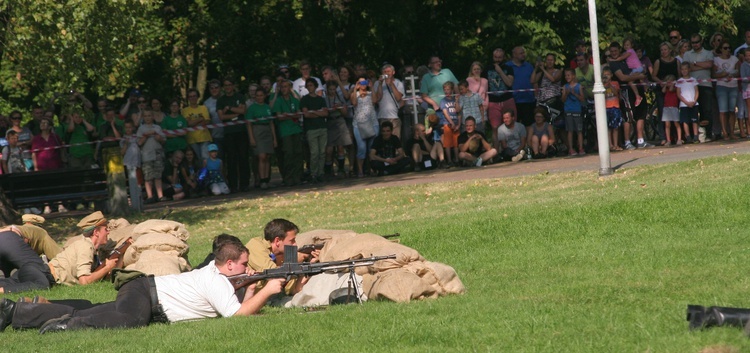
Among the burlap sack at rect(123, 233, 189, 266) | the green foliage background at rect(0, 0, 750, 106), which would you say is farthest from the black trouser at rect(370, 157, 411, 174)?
the burlap sack at rect(123, 233, 189, 266)

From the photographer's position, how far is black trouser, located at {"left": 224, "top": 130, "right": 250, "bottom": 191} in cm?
2522

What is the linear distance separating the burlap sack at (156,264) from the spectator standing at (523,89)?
12.5 m

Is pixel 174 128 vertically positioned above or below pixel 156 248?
above

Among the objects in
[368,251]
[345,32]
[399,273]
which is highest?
[345,32]

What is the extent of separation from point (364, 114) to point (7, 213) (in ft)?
24.3

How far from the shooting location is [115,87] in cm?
3472

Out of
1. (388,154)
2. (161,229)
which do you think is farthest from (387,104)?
(161,229)

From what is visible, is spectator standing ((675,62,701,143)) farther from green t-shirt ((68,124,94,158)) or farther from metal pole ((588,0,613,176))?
green t-shirt ((68,124,94,158))

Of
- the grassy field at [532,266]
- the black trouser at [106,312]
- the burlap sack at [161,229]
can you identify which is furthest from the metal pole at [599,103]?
the black trouser at [106,312]

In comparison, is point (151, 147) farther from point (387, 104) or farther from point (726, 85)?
point (726, 85)

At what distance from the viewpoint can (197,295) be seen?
11547mm

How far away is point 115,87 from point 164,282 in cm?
2394

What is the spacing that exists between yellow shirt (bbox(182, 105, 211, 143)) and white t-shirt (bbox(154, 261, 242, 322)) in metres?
13.6

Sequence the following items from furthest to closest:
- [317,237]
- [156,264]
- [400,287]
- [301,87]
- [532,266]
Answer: [301,87]
[156,264]
[317,237]
[532,266]
[400,287]
